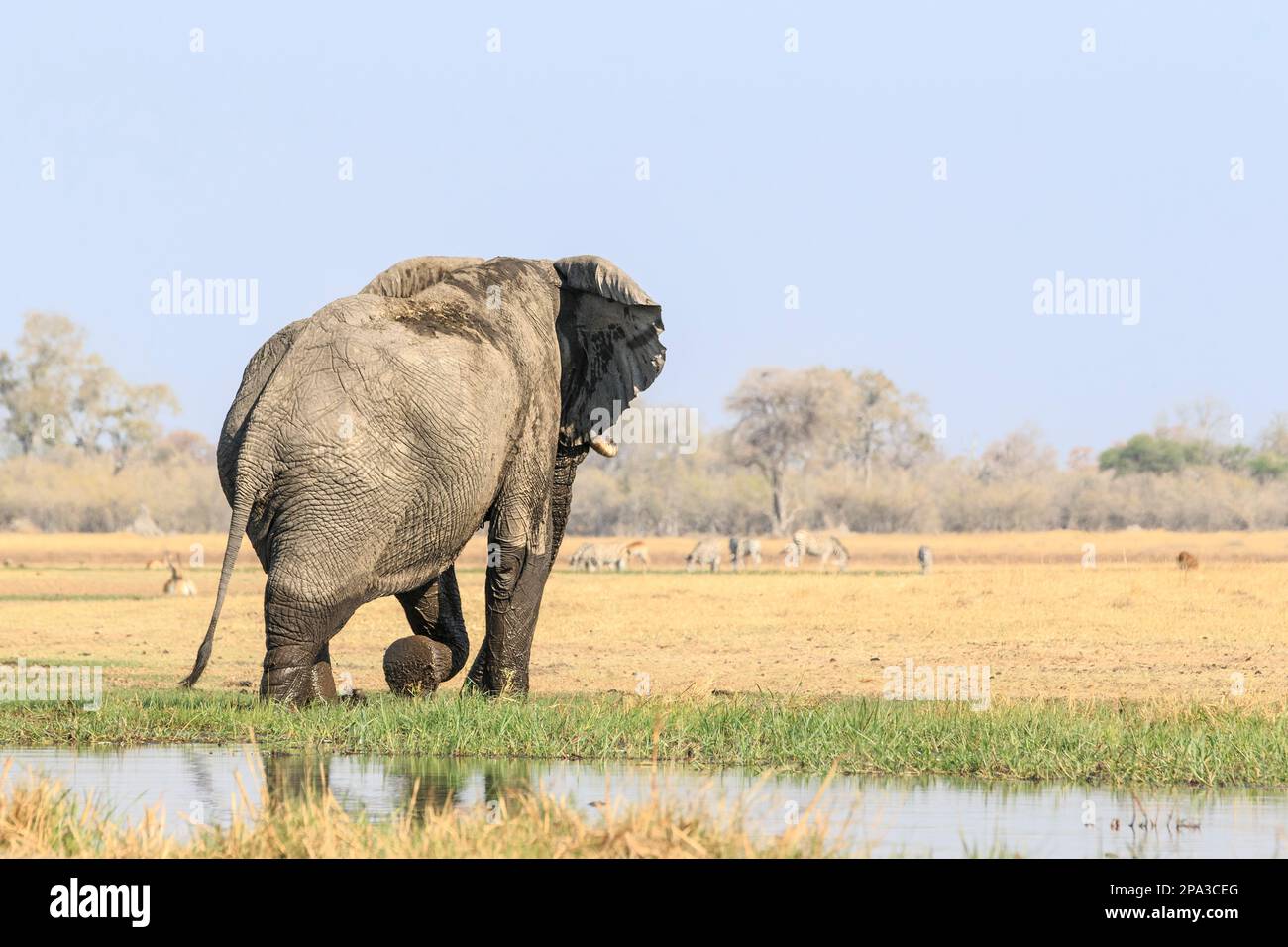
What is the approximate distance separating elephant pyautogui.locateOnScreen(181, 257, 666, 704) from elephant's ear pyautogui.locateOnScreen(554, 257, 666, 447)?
10mm

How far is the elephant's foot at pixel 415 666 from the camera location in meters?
12.7

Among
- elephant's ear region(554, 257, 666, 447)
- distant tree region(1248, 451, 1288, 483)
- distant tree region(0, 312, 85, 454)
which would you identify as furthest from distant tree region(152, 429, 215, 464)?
elephant's ear region(554, 257, 666, 447)

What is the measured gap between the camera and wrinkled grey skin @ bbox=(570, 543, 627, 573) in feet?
144

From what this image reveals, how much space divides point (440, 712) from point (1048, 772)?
3456mm

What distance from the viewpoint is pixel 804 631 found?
22.5m

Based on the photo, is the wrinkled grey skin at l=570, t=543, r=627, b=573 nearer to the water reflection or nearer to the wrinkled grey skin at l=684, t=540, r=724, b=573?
the wrinkled grey skin at l=684, t=540, r=724, b=573

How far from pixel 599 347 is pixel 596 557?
30.6 meters

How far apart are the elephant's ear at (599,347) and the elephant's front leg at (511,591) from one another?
89 cm

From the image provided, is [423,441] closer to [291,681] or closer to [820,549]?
[291,681]

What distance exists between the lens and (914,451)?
328 ft

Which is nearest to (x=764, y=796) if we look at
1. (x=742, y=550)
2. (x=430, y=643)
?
(x=430, y=643)
